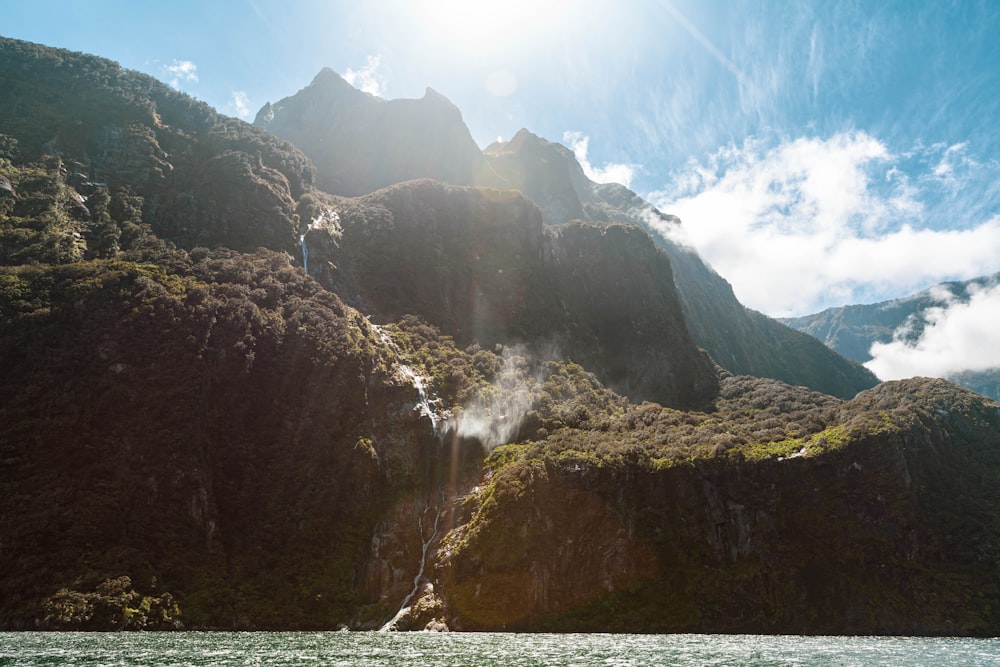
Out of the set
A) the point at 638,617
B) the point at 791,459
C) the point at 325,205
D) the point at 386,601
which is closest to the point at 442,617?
the point at 386,601

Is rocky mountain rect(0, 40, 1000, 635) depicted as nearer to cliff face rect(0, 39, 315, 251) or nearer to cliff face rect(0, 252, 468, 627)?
cliff face rect(0, 252, 468, 627)

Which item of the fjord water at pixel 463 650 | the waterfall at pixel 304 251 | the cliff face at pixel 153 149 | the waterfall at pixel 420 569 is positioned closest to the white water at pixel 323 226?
the waterfall at pixel 304 251

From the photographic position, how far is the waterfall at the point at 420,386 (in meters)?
107

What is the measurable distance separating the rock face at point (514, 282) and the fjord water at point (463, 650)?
83772 millimetres

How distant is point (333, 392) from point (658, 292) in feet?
397

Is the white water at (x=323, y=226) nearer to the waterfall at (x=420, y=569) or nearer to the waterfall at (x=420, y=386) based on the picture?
the waterfall at (x=420, y=386)

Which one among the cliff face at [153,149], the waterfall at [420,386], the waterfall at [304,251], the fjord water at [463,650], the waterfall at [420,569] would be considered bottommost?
the fjord water at [463,650]

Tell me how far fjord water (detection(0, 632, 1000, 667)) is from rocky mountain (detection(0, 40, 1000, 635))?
883cm

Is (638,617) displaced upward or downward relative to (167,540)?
downward

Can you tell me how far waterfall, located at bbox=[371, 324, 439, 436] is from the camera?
107312 millimetres

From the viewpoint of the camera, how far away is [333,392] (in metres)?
99.5

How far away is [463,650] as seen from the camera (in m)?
51.4

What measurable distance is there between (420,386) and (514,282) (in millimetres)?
57104

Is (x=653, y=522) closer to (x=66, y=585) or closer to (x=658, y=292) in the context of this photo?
(x=66, y=585)
